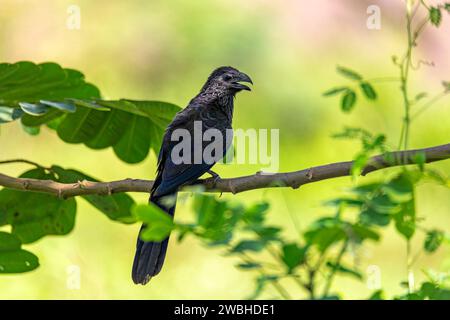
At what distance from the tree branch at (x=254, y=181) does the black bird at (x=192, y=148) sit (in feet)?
0.30

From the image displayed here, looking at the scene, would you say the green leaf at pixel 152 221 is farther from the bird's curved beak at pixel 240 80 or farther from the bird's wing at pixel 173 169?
the bird's curved beak at pixel 240 80

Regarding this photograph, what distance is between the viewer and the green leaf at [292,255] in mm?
1037

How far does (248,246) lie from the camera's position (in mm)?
1004

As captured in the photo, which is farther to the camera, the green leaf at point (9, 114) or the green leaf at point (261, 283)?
the green leaf at point (9, 114)

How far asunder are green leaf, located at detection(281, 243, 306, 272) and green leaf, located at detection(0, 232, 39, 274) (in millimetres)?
1414

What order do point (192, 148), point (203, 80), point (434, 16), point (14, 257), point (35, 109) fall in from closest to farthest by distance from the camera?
1. point (434, 16)
2. point (35, 109)
3. point (14, 257)
4. point (192, 148)
5. point (203, 80)

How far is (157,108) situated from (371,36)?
2.31 meters

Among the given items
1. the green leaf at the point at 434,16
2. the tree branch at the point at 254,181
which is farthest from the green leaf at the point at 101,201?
the green leaf at the point at 434,16

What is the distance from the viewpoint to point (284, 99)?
4.44 m

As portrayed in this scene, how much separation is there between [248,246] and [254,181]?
3.17 feet

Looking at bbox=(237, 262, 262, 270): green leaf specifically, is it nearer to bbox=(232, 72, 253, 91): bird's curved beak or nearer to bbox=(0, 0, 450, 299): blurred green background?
bbox=(232, 72, 253, 91): bird's curved beak

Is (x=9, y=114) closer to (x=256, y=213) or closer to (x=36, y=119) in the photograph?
(x=36, y=119)

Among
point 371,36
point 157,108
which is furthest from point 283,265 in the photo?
point 371,36

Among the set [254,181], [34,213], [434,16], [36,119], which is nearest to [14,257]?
[34,213]
